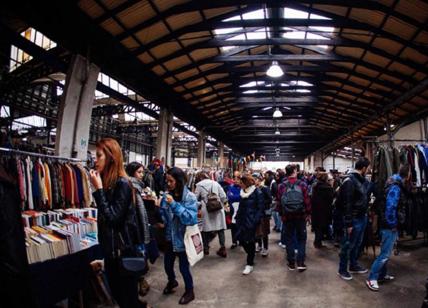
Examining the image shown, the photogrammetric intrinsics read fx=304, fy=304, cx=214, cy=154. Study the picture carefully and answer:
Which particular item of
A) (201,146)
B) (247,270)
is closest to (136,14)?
(247,270)

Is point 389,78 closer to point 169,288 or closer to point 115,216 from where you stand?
point 169,288

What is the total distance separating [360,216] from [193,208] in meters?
2.58

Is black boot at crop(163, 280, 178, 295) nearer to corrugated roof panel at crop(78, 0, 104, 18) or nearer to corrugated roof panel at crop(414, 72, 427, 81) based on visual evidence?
corrugated roof panel at crop(78, 0, 104, 18)

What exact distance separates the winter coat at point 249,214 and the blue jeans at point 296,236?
1.85ft

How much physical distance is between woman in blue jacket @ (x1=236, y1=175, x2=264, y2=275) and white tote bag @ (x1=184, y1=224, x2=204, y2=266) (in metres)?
1.28

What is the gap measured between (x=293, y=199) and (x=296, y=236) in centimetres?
68

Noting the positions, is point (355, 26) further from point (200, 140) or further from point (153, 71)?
point (200, 140)

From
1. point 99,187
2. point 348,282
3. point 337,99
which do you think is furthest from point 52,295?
point 337,99

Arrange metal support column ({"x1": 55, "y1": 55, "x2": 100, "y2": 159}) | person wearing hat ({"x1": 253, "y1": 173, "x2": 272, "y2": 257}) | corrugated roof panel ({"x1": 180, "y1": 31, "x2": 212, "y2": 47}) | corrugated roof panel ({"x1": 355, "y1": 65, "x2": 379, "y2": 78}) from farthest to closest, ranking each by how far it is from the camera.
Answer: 1. corrugated roof panel ({"x1": 355, "y1": 65, "x2": 379, "y2": 78})
2. corrugated roof panel ({"x1": 180, "y1": 31, "x2": 212, "y2": 47})
3. metal support column ({"x1": 55, "y1": 55, "x2": 100, "y2": 159})
4. person wearing hat ({"x1": 253, "y1": 173, "x2": 272, "y2": 257})

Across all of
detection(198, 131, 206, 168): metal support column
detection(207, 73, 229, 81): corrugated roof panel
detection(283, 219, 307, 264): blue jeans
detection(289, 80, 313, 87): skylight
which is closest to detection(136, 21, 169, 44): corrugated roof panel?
detection(207, 73, 229, 81): corrugated roof panel

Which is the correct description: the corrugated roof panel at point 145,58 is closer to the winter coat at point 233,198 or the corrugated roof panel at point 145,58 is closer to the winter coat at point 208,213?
the winter coat at point 208,213

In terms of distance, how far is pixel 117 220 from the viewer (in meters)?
2.39

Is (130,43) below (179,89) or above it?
above

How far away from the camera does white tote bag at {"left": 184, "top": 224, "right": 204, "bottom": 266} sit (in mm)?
3773
